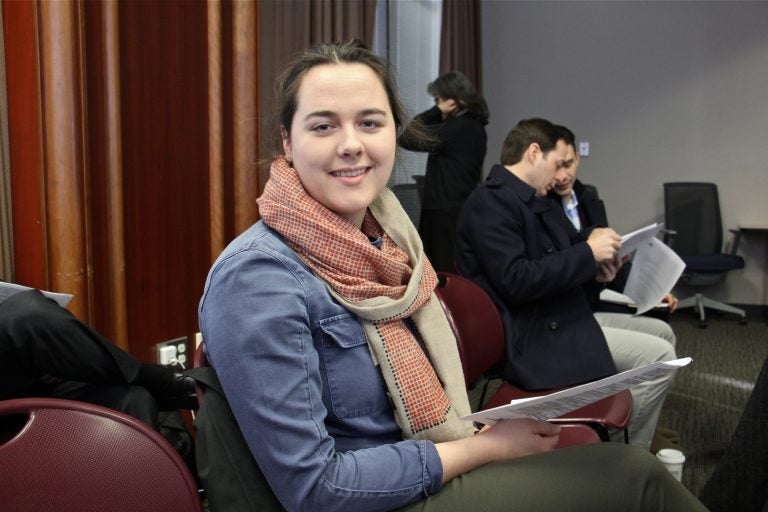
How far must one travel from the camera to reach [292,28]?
113 inches

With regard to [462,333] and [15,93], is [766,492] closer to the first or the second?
[462,333]

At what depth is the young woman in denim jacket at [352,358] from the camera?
2.77ft

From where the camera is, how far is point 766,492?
1325 millimetres

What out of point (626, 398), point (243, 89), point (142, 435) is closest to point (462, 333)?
point (626, 398)

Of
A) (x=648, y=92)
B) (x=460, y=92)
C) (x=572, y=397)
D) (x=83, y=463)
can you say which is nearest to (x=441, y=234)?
(x=460, y=92)

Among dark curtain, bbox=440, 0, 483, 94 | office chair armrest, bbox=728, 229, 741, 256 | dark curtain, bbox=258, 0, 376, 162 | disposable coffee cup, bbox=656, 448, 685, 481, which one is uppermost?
dark curtain, bbox=440, 0, 483, 94

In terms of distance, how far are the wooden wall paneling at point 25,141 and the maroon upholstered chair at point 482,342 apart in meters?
1.12

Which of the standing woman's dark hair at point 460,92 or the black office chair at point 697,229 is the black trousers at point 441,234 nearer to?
the standing woman's dark hair at point 460,92

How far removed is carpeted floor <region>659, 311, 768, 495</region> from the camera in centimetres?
256

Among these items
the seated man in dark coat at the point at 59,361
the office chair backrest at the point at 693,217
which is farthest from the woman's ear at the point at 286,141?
the office chair backrest at the point at 693,217

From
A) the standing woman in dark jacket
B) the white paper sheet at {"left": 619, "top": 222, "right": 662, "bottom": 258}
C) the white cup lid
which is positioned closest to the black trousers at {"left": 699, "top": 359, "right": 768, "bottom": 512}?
the white cup lid

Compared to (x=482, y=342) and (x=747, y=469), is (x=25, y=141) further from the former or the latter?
(x=747, y=469)

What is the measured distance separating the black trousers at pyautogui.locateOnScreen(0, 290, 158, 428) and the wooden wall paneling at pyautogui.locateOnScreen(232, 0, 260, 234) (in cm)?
121

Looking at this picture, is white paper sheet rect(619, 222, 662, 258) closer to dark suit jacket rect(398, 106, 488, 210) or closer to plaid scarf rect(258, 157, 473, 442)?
plaid scarf rect(258, 157, 473, 442)
